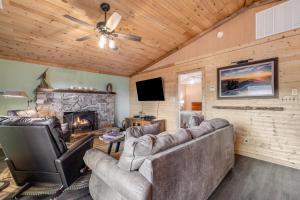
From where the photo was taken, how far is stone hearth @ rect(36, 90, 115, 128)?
4535mm

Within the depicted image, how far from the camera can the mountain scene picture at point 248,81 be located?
10.3ft

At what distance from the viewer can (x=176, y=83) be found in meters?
5.01

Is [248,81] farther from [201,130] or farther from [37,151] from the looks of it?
[37,151]

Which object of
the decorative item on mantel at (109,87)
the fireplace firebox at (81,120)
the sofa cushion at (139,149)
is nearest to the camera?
the sofa cushion at (139,149)

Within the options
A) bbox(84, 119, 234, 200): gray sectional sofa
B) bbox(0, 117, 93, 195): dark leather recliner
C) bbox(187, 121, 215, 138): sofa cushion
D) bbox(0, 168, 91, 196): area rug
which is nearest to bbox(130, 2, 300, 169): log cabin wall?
bbox(187, 121, 215, 138): sofa cushion

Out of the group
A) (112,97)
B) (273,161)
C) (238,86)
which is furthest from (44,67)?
(273,161)

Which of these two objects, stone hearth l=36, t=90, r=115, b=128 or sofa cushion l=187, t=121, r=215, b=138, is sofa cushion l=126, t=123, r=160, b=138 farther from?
stone hearth l=36, t=90, r=115, b=128

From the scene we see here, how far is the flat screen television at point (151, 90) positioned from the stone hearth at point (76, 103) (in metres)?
1.16

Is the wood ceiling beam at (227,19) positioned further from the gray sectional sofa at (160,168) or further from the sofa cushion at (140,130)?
the sofa cushion at (140,130)

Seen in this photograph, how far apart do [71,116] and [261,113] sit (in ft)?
17.3

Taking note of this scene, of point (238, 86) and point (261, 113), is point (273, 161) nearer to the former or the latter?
point (261, 113)

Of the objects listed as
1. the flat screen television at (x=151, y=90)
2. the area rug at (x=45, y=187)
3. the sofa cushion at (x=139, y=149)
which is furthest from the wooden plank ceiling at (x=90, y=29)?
the area rug at (x=45, y=187)

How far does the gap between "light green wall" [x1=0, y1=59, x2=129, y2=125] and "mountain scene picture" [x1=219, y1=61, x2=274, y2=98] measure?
4.05 meters

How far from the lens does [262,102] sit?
128 inches
